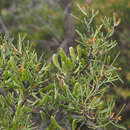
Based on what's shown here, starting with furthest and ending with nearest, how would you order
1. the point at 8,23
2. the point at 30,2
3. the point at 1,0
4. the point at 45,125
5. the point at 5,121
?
the point at 1,0, the point at 8,23, the point at 30,2, the point at 45,125, the point at 5,121

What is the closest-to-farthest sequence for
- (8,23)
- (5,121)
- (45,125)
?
(5,121) < (45,125) < (8,23)

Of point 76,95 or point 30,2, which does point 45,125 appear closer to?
point 76,95

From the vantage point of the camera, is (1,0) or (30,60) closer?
(30,60)

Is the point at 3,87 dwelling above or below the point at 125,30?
above

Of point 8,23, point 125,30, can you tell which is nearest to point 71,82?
point 125,30

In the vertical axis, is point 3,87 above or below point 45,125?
above

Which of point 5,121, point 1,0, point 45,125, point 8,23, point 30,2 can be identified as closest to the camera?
point 5,121

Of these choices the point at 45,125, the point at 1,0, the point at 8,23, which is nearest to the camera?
the point at 45,125

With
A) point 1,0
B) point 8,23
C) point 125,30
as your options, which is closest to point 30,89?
point 125,30

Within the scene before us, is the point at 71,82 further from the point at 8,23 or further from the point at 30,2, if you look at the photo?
the point at 8,23
